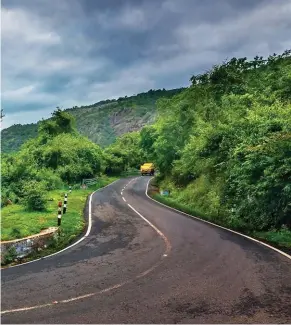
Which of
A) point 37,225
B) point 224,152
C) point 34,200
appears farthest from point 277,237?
point 34,200

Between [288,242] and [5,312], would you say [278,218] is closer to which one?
[288,242]

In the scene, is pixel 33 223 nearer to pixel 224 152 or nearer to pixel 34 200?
pixel 34 200

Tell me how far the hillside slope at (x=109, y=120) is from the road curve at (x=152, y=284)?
131 meters

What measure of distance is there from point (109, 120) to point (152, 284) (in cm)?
16682

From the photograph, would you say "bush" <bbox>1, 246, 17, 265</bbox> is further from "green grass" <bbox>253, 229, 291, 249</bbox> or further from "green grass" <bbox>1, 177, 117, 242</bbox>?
"green grass" <bbox>253, 229, 291, 249</bbox>

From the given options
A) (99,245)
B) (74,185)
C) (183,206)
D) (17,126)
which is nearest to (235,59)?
(183,206)

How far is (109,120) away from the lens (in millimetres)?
172500

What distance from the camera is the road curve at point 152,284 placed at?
6484mm

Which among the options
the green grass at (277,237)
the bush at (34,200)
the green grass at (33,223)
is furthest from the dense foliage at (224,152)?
the green grass at (33,223)

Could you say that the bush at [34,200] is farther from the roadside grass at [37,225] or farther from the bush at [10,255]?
the bush at [10,255]

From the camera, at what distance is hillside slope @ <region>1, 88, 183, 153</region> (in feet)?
497

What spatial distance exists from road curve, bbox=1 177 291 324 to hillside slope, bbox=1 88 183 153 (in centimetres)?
13096

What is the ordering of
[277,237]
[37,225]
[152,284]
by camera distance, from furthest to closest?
[277,237]
[37,225]
[152,284]

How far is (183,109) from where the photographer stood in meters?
35.0
